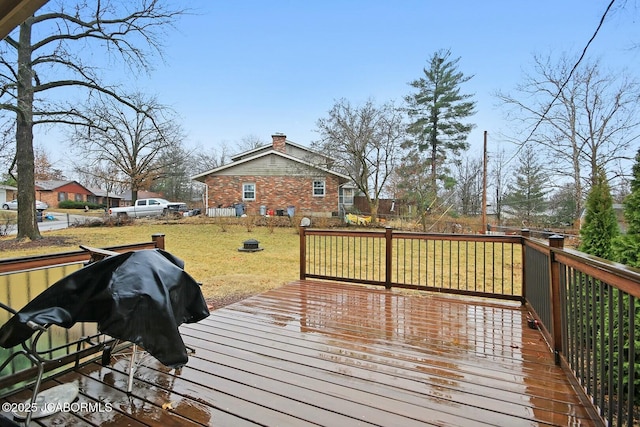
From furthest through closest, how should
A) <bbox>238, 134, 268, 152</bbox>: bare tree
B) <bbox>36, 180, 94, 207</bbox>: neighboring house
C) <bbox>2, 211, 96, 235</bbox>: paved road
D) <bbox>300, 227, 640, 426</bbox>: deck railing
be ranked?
<bbox>36, 180, 94, 207</bbox>: neighboring house → <bbox>238, 134, 268, 152</bbox>: bare tree → <bbox>2, 211, 96, 235</bbox>: paved road → <bbox>300, 227, 640, 426</bbox>: deck railing

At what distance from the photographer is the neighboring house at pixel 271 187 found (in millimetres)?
18312

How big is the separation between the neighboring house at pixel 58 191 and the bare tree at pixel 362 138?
110 feet

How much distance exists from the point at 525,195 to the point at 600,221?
19.0 m

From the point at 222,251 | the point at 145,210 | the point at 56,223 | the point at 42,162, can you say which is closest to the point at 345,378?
the point at 222,251

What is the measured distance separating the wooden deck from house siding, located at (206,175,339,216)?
49.0 ft

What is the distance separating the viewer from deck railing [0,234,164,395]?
6.95 feet

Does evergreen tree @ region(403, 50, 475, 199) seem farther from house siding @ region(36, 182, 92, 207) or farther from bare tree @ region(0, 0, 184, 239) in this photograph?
house siding @ region(36, 182, 92, 207)

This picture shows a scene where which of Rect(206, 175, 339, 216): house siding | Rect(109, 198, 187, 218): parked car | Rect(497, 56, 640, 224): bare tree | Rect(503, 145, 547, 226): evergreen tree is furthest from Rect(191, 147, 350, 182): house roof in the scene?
Rect(503, 145, 547, 226): evergreen tree

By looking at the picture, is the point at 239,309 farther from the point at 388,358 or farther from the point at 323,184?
the point at 323,184

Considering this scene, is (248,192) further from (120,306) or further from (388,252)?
(120,306)

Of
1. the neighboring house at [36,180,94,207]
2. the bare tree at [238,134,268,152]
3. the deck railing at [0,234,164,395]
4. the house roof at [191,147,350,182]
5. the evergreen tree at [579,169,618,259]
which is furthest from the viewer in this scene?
the neighboring house at [36,180,94,207]

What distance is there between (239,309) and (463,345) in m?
2.39

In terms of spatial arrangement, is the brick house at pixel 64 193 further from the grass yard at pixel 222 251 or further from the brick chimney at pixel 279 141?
the grass yard at pixel 222 251

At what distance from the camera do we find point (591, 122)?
12.2 metres
